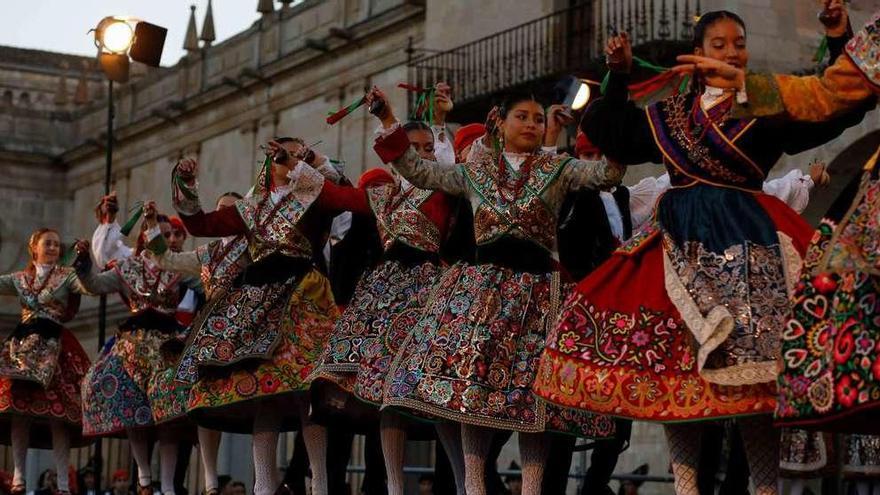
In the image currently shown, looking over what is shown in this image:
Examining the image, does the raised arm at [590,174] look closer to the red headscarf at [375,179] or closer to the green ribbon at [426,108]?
the green ribbon at [426,108]

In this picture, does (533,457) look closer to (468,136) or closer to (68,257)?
(468,136)

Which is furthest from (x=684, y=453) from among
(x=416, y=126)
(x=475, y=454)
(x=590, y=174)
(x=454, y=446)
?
(x=416, y=126)

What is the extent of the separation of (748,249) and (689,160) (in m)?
0.49

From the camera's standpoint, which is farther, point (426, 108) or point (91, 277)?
point (91, 277)

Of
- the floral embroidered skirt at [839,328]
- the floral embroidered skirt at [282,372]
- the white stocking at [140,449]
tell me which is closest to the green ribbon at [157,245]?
the floral embroidered skirt at [282,372]

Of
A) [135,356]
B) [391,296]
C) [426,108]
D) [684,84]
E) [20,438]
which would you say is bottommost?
[20,438]

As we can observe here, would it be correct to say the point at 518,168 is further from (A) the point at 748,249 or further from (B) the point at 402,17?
(B) the point at 402,17

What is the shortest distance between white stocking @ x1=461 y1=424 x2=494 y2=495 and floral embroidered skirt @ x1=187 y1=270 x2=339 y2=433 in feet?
5.45

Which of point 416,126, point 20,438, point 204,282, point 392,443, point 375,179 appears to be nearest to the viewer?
point 392,443

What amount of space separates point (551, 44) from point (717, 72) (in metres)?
14.7

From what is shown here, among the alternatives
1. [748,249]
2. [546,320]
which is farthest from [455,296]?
[748,249]

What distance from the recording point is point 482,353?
7.89 metres

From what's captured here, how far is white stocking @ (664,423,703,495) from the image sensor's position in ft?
21.8

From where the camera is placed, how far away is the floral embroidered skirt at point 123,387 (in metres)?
11.8
